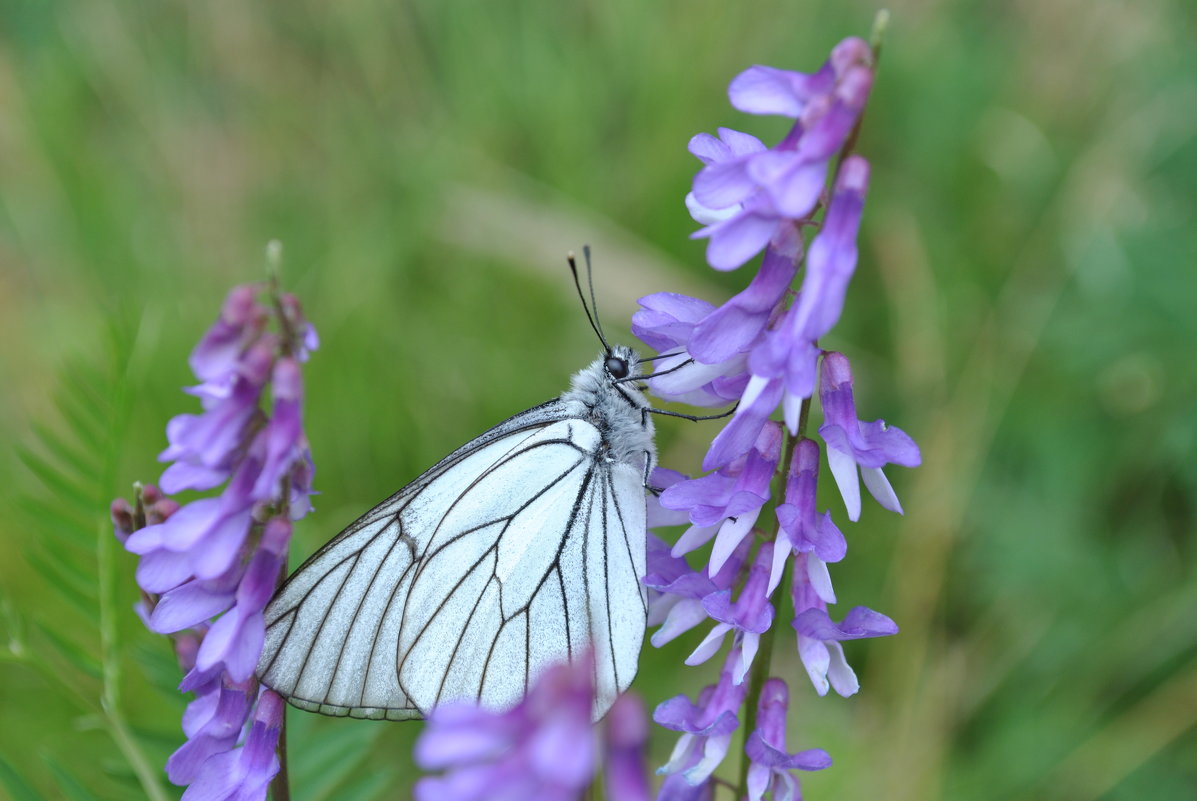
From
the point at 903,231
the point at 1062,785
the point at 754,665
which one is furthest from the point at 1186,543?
the point at 754,665

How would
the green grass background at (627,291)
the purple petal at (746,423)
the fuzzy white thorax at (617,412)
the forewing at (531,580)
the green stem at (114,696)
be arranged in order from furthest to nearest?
the green grass background at (627,291)
the fuzzy white thorax at (617,412)
the forewing at (531,580)
the green stem at (114,696)
the purple petal at (746,423)

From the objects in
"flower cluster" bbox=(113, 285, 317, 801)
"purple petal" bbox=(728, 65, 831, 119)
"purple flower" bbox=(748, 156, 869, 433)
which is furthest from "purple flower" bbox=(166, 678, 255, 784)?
"purple petal" bbox=(728, 65, 831, 119)

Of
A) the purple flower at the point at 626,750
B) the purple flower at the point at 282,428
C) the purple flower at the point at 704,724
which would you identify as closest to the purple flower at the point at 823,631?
the purple flower at the point at 704,724

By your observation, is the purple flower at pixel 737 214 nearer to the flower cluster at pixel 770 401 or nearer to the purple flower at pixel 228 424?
the flower cluster at pixel 770 401

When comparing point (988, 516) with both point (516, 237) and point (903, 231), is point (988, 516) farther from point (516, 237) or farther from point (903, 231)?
point (516, 237)

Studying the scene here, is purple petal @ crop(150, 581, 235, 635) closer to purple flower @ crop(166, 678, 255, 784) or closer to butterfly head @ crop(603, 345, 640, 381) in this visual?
purple flower @ crop(166, 678, 255, 784)
